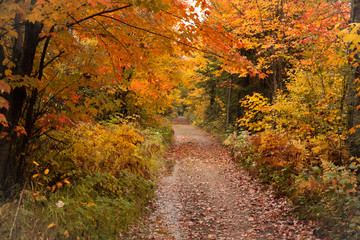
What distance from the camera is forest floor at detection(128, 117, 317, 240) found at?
529 centimetres

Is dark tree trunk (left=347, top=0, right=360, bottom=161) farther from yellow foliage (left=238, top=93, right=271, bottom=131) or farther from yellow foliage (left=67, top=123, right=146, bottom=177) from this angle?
yellow foliage (left=67, top=123, right=146, bottom=177)

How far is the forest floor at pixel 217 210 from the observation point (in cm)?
529

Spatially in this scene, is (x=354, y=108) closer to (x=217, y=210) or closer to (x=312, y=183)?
(x=312, y=183)

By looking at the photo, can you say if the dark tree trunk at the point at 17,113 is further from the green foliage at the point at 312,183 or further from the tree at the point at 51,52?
the green foliage at the point at 312,183

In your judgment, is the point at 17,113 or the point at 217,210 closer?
the point at 17,113

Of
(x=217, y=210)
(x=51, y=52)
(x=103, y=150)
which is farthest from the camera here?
(x=217, y=210)

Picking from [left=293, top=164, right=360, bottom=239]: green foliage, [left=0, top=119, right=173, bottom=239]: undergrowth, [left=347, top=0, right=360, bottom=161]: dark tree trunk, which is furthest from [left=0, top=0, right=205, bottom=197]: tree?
[left=293, top=164, right=360, bottom=239]: green foliage

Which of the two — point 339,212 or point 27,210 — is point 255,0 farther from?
point 27,210

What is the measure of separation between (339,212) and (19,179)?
542 cm

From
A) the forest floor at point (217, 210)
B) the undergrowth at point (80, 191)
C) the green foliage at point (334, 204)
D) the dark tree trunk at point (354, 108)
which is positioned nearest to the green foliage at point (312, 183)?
the green foliage at point (334, 204)

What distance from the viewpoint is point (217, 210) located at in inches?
268

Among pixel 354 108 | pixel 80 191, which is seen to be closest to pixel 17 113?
pixel 80 191

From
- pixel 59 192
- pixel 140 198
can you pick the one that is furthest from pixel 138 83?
pixel 59 192

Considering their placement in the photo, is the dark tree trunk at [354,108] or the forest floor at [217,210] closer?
the dark tree trunk at [354,108]
